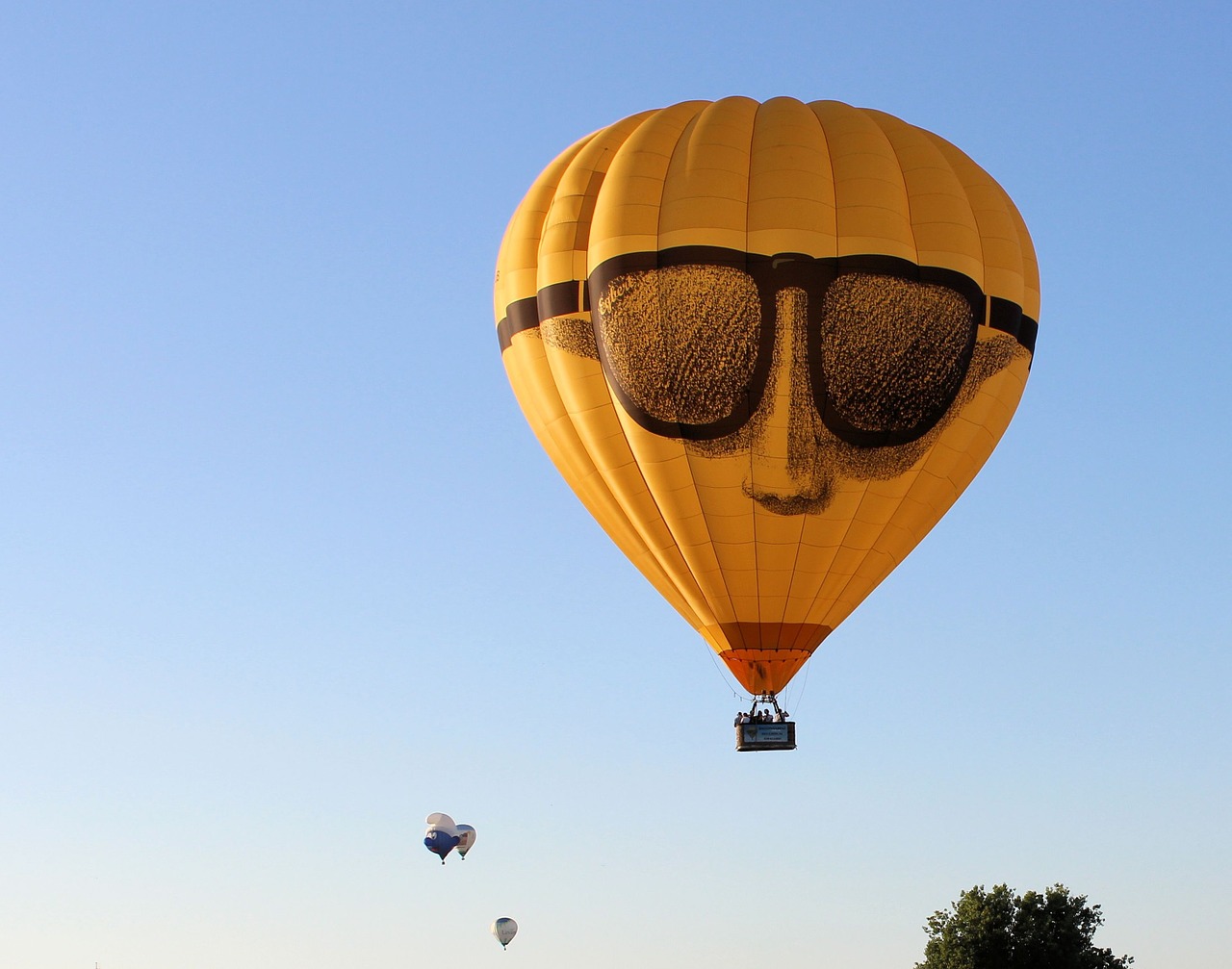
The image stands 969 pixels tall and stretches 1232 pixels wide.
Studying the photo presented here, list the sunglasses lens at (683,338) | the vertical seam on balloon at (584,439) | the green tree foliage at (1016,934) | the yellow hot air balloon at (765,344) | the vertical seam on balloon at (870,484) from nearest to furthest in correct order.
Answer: the sunglasses lens at (683,338) → the yellow hot air balloon at (765,344) → the vertical seam on balloon at (870,484) → the vertical seam on balloon at (584,439) → the green tree foliage at (1016,934)

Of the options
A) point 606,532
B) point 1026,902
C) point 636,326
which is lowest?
point 1026,902

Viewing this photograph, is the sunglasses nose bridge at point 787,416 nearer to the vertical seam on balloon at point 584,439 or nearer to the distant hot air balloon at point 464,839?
the vertical seam on balloon at point 584,439

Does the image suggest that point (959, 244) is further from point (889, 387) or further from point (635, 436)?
point (635, 436)

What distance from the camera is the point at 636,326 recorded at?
99.6ft

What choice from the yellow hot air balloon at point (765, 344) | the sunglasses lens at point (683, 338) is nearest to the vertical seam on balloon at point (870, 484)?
the yellow hot air balloon at point (765, 344)

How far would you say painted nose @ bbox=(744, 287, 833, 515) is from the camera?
30.0 meters

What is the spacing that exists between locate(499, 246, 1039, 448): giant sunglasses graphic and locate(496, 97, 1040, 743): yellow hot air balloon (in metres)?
0.03

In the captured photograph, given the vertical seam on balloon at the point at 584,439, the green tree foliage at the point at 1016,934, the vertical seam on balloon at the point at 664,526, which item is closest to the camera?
the vertical seam on balloon at the point at 664,526

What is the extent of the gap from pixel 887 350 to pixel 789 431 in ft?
6.53

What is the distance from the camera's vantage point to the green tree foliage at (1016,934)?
45.7 meters

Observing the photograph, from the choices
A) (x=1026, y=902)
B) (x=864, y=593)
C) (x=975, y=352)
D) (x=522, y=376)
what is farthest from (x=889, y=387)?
(x=1026, y=902)

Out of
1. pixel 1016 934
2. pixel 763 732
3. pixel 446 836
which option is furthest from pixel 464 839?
pixel 763 732

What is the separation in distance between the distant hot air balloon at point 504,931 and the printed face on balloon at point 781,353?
2689 cm

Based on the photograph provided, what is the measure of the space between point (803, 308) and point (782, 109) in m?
3.74
